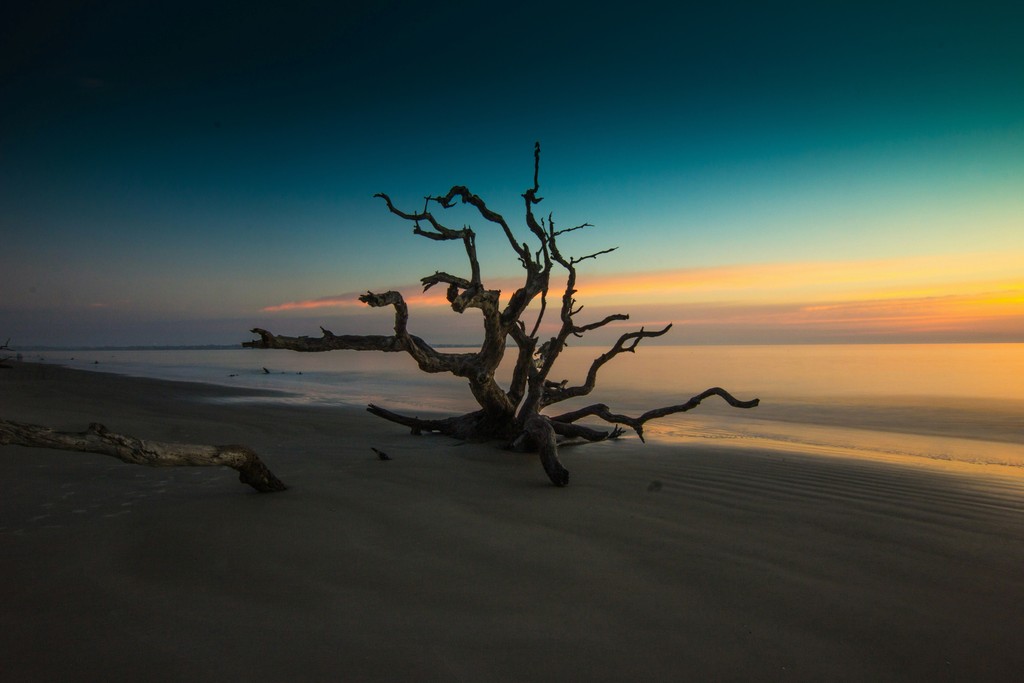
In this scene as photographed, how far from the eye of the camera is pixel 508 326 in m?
7.90

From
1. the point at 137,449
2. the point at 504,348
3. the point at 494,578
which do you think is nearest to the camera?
the point at 494,578

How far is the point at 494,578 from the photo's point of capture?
2.96m

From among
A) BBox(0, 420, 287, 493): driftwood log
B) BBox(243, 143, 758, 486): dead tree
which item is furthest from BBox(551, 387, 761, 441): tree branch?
BBox(0, 420, 287, 493): driftwood log

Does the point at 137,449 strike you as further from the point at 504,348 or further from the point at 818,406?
the point at 818,406

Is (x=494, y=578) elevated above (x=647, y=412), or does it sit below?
below

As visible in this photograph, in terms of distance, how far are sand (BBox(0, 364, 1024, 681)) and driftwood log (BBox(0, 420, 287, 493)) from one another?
10.4 inches

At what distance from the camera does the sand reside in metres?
2.23

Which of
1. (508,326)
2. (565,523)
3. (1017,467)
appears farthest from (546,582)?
(1017,467)

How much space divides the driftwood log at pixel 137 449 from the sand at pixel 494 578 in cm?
26

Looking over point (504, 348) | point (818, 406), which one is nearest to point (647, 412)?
point (504, 348)

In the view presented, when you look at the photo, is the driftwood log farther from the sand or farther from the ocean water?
the ocean water

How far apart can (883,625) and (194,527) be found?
13.1 ft

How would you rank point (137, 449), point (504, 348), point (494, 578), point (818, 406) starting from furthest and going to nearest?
point (818, 406), point (504, 348), point (137, 449), point (494, 578)

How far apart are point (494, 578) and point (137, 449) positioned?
2.33 meters
